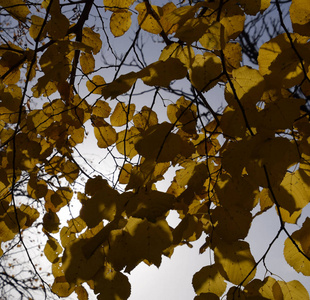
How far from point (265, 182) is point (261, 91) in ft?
0.74

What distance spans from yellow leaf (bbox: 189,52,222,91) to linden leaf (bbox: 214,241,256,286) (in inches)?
15.6

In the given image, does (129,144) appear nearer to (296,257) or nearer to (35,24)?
(35,24)

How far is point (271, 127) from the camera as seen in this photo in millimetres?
693

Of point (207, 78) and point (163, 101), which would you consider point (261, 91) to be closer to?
point (207, 78)

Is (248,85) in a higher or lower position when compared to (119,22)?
lower

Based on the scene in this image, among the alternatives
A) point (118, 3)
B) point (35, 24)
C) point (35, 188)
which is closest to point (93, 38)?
point (118, 3)

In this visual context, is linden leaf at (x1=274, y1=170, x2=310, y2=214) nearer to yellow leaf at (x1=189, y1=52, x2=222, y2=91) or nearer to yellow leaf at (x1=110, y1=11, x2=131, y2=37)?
yellow leaf at (x1=189, y1=52, x2=222, y2=91)

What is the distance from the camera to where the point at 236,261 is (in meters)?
0.82

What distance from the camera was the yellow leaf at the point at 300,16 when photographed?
766mm

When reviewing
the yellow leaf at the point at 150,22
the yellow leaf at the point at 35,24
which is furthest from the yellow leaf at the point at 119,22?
the yellow leaf at the point at 35,24

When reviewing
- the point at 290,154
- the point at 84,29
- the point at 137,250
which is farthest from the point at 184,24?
the point at 84,29

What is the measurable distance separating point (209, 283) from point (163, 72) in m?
0.59

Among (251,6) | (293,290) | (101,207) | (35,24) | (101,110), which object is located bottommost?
(293,290)

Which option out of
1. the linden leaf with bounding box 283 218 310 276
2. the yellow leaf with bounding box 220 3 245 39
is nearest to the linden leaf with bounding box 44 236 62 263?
the linden leaf with bounding box 283 218 310 276
